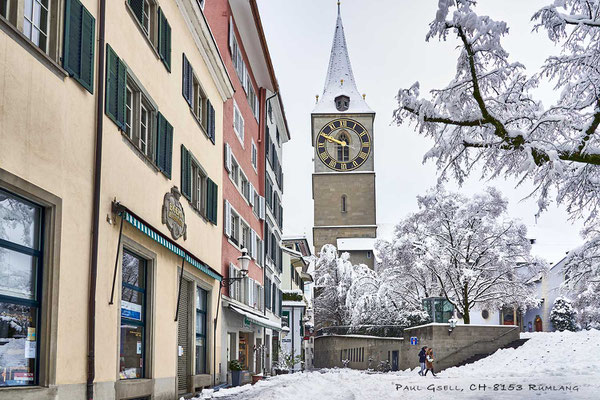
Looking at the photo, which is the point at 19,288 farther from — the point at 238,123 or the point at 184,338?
the point at 238,123

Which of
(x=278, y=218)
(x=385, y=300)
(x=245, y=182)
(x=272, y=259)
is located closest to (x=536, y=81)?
(x=245, y=182)

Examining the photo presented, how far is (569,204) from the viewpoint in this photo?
43.8ft

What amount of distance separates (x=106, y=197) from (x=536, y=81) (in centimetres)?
703

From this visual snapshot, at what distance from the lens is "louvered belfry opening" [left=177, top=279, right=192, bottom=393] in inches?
691

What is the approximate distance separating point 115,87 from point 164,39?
3.87 metres

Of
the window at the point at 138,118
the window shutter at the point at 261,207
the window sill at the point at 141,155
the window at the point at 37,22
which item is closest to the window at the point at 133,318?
the window sill at the point at 141,155

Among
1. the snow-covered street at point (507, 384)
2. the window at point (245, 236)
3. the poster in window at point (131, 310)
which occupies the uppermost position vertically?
the window at point (245, 236)

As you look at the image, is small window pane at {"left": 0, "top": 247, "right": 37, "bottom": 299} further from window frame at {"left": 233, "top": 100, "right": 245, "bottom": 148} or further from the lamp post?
window frame at {"left": 233, "top": 100, "right": 245, "bottom": 148}

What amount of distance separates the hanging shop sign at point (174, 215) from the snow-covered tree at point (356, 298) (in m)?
30.8

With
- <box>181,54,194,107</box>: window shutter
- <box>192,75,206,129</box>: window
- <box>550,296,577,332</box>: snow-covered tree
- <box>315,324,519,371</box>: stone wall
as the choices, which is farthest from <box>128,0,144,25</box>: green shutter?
<box>550,296,577,332</box>: snow-covered tree

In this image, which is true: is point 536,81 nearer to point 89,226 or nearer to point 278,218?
point 89,226

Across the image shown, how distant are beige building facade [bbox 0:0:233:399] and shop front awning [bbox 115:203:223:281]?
50 millimetres

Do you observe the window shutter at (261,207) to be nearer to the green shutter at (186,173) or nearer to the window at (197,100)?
the window at (197,100)

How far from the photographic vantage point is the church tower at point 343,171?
87.3 metres
